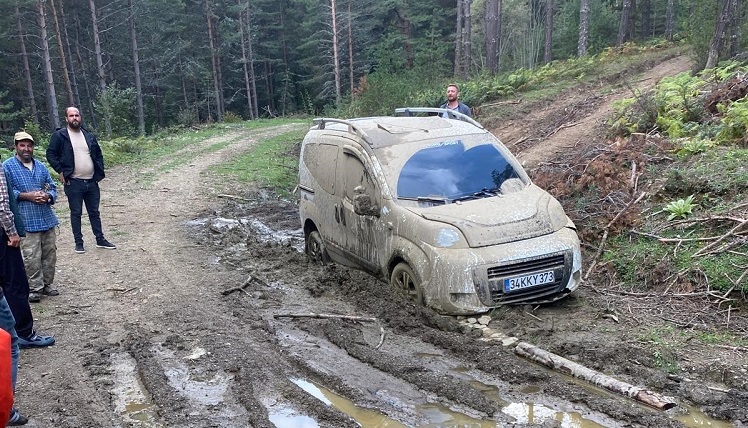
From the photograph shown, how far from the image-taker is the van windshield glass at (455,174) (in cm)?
682

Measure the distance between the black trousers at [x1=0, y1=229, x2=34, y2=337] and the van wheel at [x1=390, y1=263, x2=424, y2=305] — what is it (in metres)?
3.61

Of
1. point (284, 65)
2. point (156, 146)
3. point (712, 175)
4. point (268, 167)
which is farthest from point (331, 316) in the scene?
point (284, 65)

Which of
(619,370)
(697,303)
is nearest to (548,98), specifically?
(697,303)

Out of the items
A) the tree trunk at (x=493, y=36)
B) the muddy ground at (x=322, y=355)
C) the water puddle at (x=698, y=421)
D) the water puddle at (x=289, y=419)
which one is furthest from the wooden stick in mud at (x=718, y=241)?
the tree trunk at (x=493, y=36)

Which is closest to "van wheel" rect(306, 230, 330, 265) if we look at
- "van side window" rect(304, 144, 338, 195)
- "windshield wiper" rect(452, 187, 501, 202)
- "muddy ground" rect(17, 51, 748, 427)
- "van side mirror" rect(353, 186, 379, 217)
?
"muddy ground" rect(17, 51, 748, 427)

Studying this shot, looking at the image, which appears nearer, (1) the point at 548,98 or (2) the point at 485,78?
(1) the point at 548,98

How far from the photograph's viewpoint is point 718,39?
572 inches

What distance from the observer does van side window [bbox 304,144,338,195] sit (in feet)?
26.0

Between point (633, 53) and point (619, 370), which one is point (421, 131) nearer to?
point (619, 370)

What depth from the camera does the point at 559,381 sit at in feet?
15.7

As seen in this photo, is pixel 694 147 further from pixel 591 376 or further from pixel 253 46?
pixel 253 46

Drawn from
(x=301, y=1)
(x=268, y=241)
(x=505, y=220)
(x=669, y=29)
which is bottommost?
(x=268, y=241)

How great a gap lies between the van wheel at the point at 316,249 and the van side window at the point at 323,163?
0.78 meters

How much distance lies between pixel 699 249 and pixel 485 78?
61.3ft
